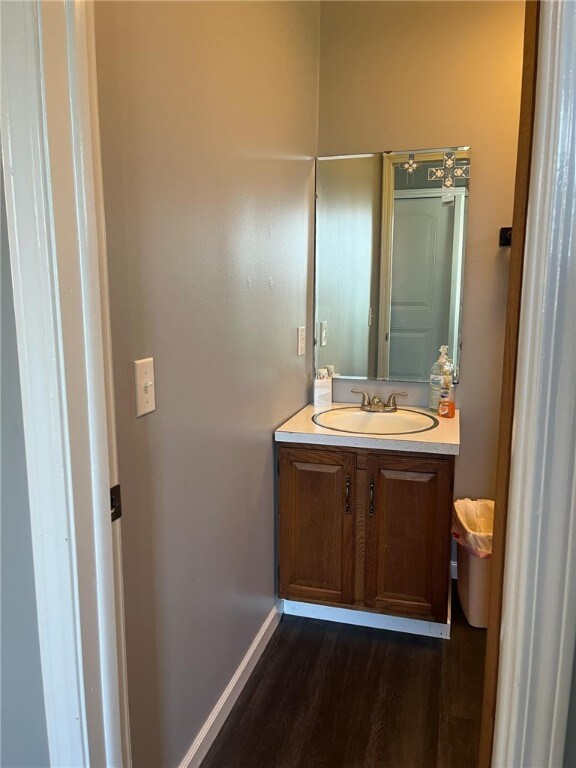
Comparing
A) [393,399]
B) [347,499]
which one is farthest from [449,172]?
[347,499]

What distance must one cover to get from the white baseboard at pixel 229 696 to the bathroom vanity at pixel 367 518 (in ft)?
0.53

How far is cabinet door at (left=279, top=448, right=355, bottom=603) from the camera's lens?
2.09m

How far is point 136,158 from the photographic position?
42.9 inches

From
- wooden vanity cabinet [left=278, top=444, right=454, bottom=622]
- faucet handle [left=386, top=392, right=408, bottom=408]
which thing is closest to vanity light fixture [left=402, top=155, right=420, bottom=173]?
faucet handle [left=386, top=392, right=408, bottom=408]

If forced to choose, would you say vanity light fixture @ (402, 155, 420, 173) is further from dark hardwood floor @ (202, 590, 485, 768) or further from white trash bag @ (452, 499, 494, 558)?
dark hardwood floor @ (202, 590, 485, 768)

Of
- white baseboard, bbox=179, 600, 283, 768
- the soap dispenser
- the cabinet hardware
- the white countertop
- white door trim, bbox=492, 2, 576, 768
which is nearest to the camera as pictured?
white door trim, bbox=492, 2, 576, 768

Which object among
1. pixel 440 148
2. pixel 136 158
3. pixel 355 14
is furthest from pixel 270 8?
pixel 136 158

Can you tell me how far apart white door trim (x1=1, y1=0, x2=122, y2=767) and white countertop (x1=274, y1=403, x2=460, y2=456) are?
1.15 meters

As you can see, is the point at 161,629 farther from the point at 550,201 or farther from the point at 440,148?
the point at 440,148

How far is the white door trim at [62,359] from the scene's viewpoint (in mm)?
803

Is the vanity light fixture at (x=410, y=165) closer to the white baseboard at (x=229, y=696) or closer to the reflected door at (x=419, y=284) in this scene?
the reflected door at (x=419, y=284)

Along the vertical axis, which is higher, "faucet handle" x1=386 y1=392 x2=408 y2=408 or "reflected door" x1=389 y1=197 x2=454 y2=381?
"reflected door" x1=389 y1=197 x2=454 y2=381

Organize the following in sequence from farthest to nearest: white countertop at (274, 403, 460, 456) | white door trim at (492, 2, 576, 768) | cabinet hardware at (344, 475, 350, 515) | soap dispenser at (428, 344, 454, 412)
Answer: soap dispenser at (428, 344, 454, 412)
cabinet hardware at (344, 475, 350, 515)
white countertop at (274, 403, 460, 456)
white door trim at (492, 2, 576, 768)

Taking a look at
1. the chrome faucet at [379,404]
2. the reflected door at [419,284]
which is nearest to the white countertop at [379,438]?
the chrome faucet at [379,404]
